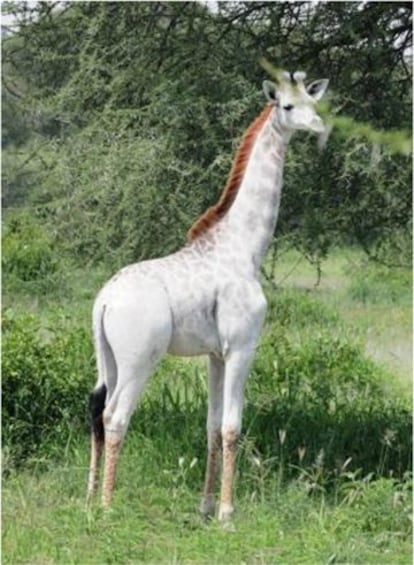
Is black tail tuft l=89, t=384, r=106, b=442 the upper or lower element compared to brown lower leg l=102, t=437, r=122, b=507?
upper

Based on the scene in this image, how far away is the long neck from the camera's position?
439 centimetres

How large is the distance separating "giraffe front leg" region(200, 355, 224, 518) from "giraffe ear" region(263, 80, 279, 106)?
0.94 m

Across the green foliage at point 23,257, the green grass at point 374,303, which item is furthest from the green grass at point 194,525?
the green foliage at point 23,257

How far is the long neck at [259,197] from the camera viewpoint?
439 centimetres

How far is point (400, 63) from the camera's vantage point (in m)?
6.26

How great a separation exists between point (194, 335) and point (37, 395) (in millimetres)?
1950

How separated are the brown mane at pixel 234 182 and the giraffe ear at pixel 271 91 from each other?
46mm

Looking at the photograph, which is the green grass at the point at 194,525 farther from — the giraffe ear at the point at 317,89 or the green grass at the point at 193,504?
Answer: the giraffe ear at the point at 317,89

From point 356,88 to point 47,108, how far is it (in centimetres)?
146

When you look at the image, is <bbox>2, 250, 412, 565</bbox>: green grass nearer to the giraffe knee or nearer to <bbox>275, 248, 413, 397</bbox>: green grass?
the giraffe knee

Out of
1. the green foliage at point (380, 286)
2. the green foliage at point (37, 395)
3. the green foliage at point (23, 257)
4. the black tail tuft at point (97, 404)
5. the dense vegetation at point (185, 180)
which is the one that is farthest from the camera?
the green foliage at point (380, 286)

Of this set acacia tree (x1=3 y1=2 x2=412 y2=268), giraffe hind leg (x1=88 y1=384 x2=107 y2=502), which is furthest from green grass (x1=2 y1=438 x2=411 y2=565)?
acacia tree (x1=3 y1=2 x2=412 y2=268)

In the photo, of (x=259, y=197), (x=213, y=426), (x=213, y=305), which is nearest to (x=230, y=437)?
(x=213, y=426)

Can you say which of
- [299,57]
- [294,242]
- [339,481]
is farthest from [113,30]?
[339,481]
